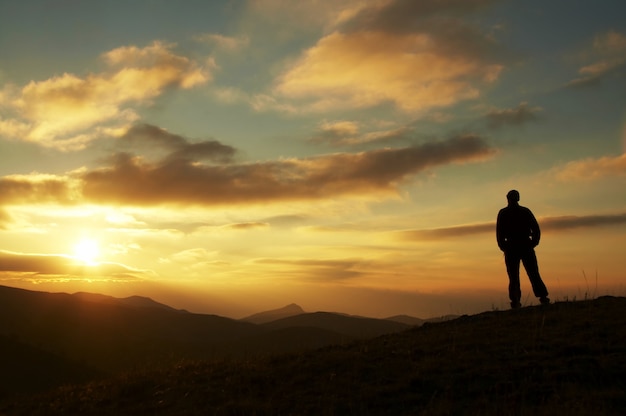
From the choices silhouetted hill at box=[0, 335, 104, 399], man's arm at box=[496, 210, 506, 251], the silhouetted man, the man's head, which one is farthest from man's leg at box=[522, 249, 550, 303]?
silhouetted hill at box=[0, 335, 104, 399]

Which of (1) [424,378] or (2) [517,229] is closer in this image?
(1) [424,378]

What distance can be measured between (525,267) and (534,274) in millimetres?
328

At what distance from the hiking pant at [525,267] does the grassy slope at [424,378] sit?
110 centimetres

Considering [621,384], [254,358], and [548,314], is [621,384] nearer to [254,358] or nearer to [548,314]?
[548,314]

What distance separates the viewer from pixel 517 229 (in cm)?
1672

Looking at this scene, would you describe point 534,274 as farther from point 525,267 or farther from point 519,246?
point 519,246

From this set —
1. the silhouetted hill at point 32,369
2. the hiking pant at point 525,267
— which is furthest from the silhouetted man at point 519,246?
the silhouetted hill at point 32,369

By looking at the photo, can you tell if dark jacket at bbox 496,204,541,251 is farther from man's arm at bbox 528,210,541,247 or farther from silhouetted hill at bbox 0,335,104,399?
silhouetted hill at bbox 0,335,104,399

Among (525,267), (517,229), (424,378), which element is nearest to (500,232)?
(517,229)

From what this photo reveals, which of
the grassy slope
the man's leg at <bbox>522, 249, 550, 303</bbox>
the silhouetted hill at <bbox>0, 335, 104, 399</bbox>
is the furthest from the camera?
the silhouetted hill at <bbox>0, 335, 104, 399</bbox>

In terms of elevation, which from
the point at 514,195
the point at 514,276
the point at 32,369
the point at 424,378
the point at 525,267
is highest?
the point at 514,195

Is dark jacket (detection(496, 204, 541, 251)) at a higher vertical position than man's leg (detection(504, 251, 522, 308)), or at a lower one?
higher

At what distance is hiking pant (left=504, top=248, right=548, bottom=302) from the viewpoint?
1662 cm

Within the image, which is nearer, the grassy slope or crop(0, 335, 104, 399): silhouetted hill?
the grassy slope
